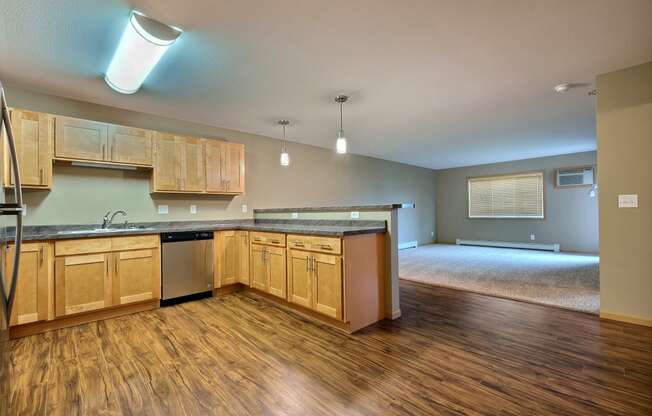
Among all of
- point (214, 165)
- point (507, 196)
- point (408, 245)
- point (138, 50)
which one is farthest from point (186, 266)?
point (507, 196)

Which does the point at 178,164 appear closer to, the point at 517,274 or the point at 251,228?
the point at 251,228

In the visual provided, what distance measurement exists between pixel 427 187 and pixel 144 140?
25.0ft

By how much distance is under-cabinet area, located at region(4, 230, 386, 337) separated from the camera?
2.53 meters

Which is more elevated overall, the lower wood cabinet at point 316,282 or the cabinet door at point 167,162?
the cabinet door at point 167,162

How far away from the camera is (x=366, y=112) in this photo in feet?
12.8

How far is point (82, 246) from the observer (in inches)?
109

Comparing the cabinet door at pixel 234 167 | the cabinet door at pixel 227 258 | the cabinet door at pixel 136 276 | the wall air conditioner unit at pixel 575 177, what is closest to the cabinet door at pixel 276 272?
the cabinet door at pixel 227 258

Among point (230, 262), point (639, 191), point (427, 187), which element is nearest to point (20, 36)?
point (230, 262)

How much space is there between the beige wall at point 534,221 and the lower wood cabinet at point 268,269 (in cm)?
698

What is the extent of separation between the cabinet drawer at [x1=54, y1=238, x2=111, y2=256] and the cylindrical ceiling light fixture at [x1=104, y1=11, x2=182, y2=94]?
1.52 m

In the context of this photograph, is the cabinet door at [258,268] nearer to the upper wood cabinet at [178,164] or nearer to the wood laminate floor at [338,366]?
the wood laminate floor at [338,366]

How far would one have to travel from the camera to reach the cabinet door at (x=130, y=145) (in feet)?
10.4

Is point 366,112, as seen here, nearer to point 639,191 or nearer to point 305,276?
point 305,276

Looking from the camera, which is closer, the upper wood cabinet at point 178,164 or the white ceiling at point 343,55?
the white ceiling at point 343,55
